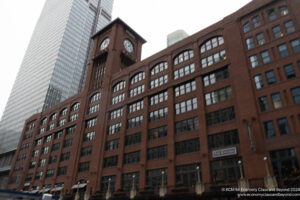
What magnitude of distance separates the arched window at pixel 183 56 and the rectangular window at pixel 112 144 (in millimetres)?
20130

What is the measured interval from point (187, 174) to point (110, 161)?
743 inches

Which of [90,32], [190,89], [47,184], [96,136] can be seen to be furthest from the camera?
[90,32]

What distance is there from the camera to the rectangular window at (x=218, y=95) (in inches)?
1468

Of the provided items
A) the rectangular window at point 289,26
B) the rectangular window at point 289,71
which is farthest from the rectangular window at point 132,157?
the rectangular window at point 289,26

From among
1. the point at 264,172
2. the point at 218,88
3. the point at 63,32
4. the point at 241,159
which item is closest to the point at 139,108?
the point at 218,88

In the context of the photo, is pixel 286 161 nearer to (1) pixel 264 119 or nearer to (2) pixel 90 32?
(1) pixel 264 119

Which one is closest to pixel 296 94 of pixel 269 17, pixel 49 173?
pixel 269 17

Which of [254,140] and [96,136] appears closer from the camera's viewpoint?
[254,140]

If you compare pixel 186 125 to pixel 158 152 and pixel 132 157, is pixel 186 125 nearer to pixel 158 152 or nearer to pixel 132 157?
pixel 158 152

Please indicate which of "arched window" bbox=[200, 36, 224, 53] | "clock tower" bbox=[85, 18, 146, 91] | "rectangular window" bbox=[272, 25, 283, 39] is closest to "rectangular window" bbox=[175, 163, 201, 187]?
"arched window" bbox=[200, 36, 224, 53]

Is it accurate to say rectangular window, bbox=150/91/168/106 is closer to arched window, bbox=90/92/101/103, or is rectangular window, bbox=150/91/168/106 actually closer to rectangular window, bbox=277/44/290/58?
arched window, bbox=90/92/101/103

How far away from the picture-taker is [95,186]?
48.4m

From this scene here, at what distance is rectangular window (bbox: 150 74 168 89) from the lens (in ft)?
158

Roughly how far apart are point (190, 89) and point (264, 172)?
1863 centimetres
